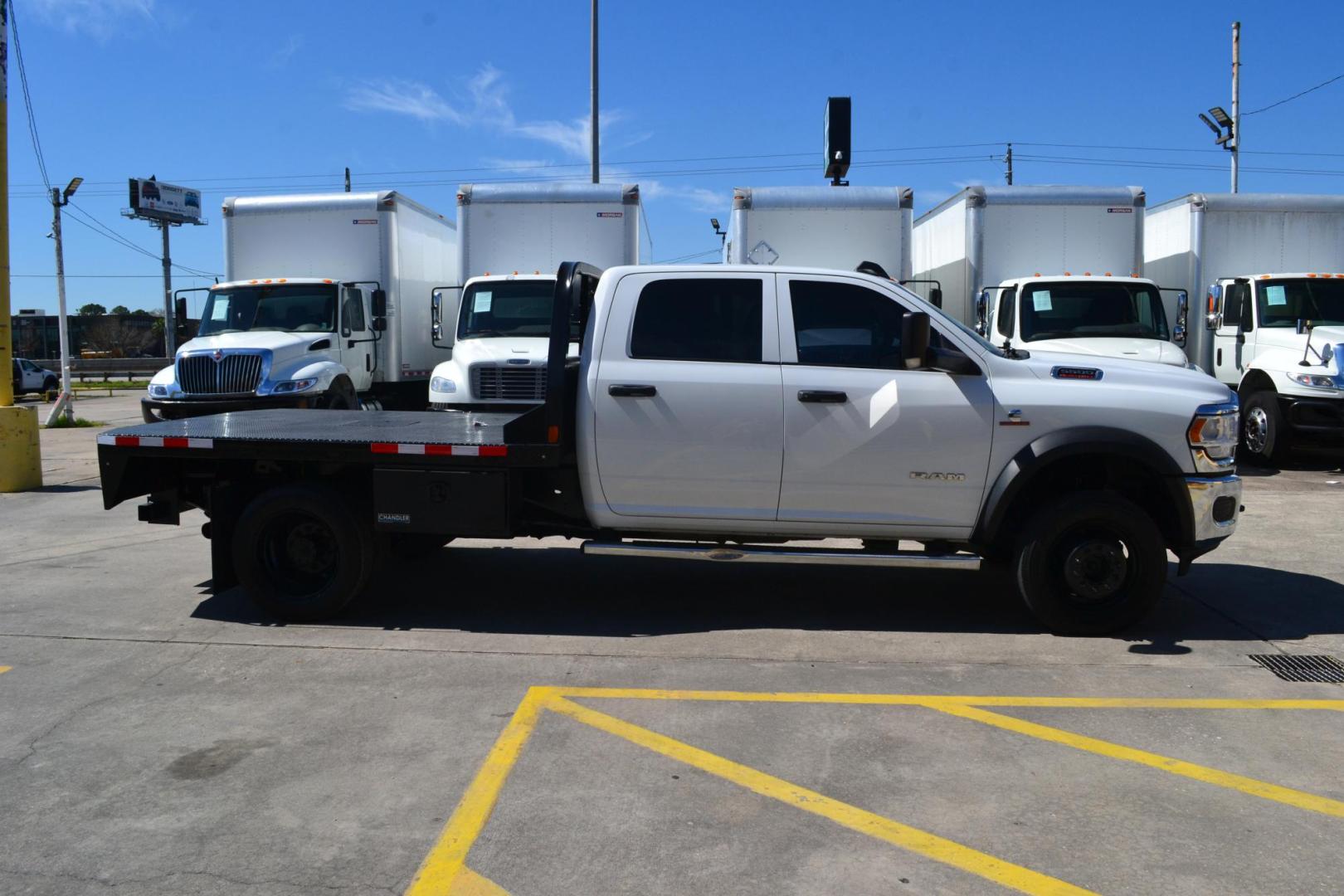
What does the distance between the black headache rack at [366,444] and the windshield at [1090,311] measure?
805 cm

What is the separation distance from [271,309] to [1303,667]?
1268 cm

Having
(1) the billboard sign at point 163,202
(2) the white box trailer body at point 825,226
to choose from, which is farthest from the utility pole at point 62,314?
(1) the billboard sign at point 163,202

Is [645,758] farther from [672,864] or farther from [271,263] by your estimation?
[271,263]

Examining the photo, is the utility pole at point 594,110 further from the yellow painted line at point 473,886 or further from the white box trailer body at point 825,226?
the yellow painted line at point 473,886

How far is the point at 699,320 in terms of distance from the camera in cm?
637

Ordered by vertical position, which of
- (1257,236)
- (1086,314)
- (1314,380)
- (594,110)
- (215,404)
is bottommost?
(215,404)

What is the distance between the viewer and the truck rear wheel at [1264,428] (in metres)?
13.4

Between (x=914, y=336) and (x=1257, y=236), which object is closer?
(x=914, y=336)

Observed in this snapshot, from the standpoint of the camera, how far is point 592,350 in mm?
6336

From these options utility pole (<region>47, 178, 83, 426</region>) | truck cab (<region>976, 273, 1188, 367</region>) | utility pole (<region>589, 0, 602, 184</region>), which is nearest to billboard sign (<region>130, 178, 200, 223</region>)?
utility pole (<region>47, 178, 83, 426</region>)

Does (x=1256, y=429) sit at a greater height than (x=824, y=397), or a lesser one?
lesser

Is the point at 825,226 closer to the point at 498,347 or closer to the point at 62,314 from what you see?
the point at 498,347

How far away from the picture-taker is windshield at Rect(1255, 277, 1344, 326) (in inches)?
548

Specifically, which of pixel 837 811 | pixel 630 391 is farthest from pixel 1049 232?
pixel 837 811
